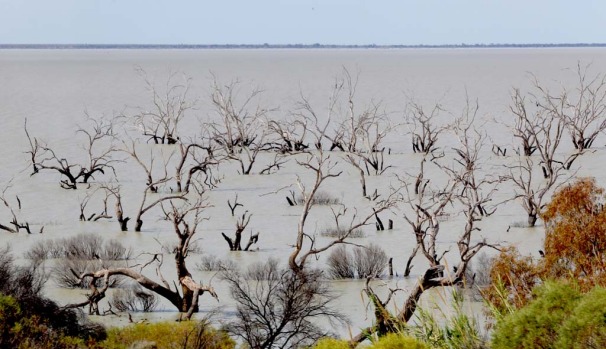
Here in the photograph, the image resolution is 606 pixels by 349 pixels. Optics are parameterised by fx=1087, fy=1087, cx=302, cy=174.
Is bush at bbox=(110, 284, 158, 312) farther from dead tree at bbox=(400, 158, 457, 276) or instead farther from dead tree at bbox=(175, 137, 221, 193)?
dead tree at bbox=(175, 137, 221, 193)

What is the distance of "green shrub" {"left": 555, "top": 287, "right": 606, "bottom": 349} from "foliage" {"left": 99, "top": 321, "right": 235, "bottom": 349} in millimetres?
6450

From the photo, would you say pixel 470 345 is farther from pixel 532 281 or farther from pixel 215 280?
pixel 215 280

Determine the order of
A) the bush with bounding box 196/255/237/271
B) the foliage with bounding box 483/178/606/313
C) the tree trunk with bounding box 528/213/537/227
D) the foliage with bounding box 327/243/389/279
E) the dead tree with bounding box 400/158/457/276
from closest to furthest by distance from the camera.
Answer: the foliage with bounding box 483/178/606/313 → the dead tree with bounding box 400/158/457/276 → the foliage with bounding box 327/243/389/279 → the bush with bounding box 196/255/237/271 → the tree trunk with bounding box 528/213/537/227

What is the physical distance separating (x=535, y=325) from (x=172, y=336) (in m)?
7.41

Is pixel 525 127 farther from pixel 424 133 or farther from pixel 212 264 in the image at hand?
pixel 212 264

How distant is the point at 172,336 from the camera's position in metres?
14.7

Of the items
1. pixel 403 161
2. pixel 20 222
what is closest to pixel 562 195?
pixel 20 222

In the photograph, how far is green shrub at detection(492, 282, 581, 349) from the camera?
324 inches

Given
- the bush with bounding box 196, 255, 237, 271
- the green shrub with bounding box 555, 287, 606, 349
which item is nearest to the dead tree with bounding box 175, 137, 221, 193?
the bush with bounding box 196, 255, 237, 271

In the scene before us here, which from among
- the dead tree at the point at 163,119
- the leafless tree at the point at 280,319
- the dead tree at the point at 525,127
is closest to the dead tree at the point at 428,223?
the leafless tree at the point at 280,319

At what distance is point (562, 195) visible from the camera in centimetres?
1869

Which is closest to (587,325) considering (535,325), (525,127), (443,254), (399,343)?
(535,325)

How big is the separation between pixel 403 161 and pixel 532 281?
26.2 m

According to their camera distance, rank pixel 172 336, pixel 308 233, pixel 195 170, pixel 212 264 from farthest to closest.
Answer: pixel 195 170
pixel 308 233
pixel 212 264
pixel 172 336
